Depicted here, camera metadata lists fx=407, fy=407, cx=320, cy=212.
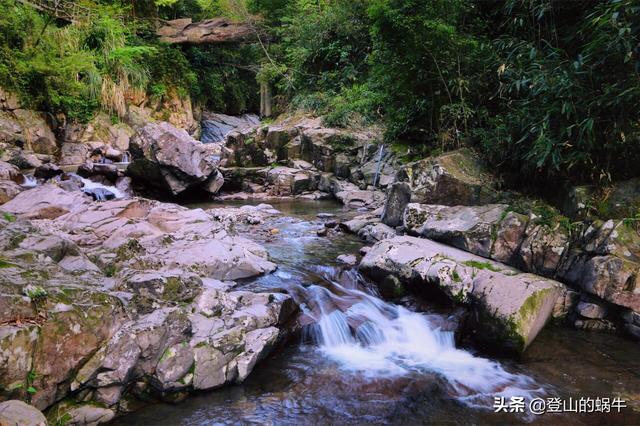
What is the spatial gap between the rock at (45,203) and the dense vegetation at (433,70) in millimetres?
6140

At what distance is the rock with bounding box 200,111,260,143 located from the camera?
827 inches

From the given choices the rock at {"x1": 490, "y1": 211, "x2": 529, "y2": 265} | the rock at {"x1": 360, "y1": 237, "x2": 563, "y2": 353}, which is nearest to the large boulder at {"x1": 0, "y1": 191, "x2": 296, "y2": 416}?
the rock at {"x1": 360, "y1": 237, "x2": 563, "y2": 353}

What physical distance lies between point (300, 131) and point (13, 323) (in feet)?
37.1

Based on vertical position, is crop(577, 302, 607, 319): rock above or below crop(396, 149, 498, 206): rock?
below

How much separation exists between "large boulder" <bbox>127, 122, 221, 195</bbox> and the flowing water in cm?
606

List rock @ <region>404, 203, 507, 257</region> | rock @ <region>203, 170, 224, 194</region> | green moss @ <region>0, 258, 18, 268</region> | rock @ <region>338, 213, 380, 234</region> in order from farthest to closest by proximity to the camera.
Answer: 1. rock @ <region>203, 170, 224, 194</region>
2. rock @ <region>338, 213, 380, 234</region>
3. rock @ <region>404, 203, 507, 257</region>
4. green moss @ <region>0, 258, 18, 268</region>

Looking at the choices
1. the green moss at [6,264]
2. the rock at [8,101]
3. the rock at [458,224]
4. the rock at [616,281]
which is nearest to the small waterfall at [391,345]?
the rock at [458,224]

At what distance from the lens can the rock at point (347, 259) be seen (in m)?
6.10

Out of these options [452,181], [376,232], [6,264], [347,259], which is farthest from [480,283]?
[6,264]

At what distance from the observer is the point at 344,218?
9219mm

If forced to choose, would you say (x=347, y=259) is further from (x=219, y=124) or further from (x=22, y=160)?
(x=219, y=124)

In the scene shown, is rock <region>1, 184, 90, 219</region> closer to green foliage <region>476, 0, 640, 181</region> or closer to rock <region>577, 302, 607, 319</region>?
green foliage <region>476, 0, 640, 181</region>

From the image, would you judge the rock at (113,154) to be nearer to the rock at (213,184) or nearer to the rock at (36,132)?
the rock at (36,132)

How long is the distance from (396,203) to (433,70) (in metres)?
2.51
